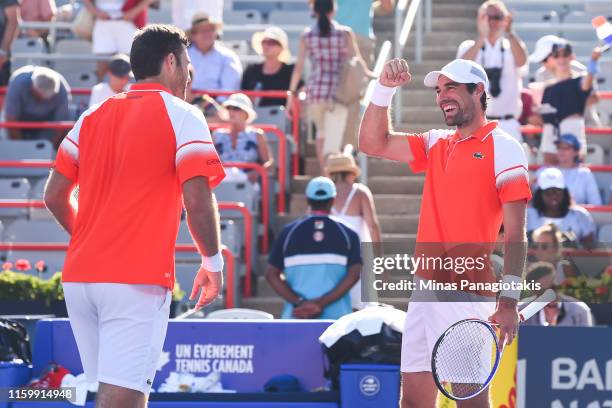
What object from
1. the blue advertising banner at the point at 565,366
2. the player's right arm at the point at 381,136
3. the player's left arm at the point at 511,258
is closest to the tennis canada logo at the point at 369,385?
the blue advertising banner at the point at 565,366

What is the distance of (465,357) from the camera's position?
21.9 feet

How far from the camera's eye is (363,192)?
1151cm

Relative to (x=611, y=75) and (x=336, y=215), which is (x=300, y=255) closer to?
(x=336, y=215)

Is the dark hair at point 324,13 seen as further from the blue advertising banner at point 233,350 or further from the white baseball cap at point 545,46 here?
the blue advertising banner at point 233,350

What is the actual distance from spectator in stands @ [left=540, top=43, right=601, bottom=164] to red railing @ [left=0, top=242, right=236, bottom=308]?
11.1ft

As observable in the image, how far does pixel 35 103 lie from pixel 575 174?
500cm

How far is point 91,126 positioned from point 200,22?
8281 millimetres

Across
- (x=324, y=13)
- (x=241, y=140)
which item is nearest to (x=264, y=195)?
(x=241, y=140)

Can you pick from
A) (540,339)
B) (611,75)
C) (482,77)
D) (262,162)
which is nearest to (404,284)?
(540,339)

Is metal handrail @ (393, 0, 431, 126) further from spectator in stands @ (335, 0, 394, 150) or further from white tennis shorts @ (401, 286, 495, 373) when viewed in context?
white tennis shorts @ (401, 286, 495, 373)

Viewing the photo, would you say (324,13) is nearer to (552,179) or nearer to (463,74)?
(552,179)

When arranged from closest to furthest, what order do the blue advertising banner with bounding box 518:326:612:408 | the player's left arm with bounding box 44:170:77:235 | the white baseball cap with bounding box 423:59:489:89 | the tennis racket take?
the player's left arm with bounding box 44:170:77:235 < the tennis racket < the white baseball cap with bounding box 423:59:489:89 < the blue advertising banner with bounding box 518:326:612:408

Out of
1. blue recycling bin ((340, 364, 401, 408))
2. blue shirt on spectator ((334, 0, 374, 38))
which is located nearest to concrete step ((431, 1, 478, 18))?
blue shirt on spectator ((334, 0, 374, 38))

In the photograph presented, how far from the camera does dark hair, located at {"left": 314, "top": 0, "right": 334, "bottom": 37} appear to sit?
13148 millimetres
